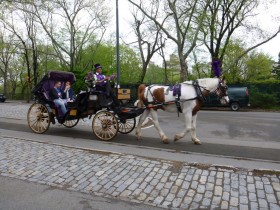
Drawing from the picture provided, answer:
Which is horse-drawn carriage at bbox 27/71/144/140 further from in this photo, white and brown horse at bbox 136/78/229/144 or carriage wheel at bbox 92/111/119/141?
white and brown horse at bbox 136/78/229/144

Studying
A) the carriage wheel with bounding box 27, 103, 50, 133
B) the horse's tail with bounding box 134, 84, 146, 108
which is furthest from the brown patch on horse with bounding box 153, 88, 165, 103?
the carriage wheel with bounding box 27, 103, 50, 133

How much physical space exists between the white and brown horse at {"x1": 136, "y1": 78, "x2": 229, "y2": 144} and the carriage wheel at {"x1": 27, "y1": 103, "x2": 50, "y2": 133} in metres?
3.71

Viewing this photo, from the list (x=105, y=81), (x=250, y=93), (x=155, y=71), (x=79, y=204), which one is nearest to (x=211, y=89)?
(x=105, y=81)

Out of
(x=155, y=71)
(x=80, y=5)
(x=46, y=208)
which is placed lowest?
(x=46, y=208)

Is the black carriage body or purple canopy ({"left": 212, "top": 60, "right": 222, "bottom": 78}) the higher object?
purple canopy ({"left": 212, "top": 60, "right": 222, "bottom": 78})

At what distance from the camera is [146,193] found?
4.40m

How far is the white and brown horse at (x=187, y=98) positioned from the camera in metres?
7.64

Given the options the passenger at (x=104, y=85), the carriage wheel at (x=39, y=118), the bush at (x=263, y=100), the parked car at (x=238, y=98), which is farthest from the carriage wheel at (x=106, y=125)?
the bush at (x=263, y=100)

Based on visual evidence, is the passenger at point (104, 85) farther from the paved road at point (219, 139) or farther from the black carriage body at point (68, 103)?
the paved road at point (219, 139)

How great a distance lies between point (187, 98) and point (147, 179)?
11.0 feet

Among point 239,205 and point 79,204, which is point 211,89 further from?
point 79,204

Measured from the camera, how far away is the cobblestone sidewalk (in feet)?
13.7

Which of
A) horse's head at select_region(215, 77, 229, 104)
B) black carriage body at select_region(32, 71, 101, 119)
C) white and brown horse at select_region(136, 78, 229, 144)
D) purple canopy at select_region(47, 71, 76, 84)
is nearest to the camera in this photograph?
white and brown horse at select_region(136, 78, 229, 144)

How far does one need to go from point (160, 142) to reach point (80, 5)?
27.8 m
